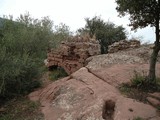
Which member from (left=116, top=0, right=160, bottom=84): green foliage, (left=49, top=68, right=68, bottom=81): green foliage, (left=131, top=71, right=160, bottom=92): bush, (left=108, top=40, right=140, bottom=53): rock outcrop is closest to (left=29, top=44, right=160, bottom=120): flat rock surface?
(left=131, top=71, right=160, bottom=92): bush

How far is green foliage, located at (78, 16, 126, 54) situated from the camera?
1938 centimetres

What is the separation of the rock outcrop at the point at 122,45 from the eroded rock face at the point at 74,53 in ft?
4.04

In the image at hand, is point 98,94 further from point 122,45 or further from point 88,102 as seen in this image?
point 122,45

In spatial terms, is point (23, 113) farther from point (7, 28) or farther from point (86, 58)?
point (7, 28)

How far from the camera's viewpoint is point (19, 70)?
37.9 ft

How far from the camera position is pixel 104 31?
20078 millimetres

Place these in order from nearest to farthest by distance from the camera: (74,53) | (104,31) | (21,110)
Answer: (21,110) → (74,53) → (104,31)

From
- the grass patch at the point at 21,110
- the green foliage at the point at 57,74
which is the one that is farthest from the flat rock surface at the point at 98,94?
the green foliage at the point at 57,74

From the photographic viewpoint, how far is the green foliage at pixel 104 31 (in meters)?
19.4

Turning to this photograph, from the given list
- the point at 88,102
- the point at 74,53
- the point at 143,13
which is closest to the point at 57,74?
the point at 74,53

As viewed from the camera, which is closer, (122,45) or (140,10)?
(140,10)

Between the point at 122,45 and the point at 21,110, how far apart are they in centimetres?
750

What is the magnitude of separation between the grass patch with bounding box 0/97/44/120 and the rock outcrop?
6151 millimetres

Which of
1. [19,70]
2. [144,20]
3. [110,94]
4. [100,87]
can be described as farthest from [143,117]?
[19,70]
